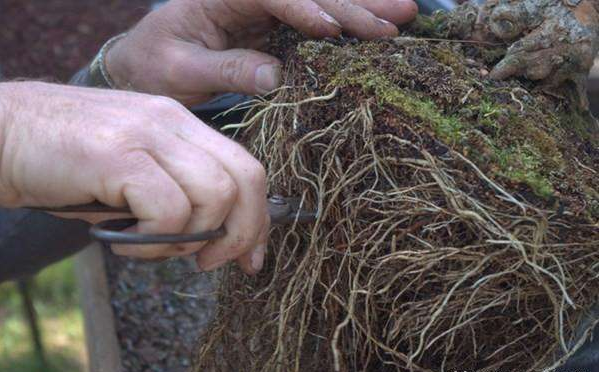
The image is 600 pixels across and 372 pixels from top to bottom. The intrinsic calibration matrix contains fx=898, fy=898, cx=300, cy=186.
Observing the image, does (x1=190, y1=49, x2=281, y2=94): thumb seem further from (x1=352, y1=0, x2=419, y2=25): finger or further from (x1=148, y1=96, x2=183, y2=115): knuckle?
(x1=148, y1=96, x2=183, y2=115): knuckle

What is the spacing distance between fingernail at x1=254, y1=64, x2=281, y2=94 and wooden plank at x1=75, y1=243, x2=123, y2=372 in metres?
0.77

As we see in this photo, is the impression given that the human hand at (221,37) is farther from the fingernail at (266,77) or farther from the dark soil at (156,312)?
the dark soil at (156,312)

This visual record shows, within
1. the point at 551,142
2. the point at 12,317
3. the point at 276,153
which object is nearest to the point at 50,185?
the point at 276,153

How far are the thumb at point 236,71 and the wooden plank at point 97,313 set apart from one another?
2.19 feet

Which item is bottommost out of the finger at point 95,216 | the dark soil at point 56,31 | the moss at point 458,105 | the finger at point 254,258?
the dark soil at point 56,31

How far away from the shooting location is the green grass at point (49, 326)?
90.4 inches

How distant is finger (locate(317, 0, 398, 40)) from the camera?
1.14m

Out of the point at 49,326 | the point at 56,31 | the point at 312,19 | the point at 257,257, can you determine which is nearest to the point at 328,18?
the point at 312,19

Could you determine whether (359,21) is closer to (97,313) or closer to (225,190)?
(225,190)

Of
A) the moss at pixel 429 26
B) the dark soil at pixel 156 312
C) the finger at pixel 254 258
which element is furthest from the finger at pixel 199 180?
the dark soil at pixel 156 312

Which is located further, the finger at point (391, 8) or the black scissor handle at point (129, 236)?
the finger at point (391, 8)

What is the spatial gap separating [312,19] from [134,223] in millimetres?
390

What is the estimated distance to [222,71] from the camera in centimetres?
131

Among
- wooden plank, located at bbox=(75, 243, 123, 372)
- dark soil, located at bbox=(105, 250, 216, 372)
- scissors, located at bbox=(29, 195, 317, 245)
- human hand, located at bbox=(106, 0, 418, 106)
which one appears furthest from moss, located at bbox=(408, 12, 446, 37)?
wooden plank, located at bbox=(75, 243, 123, 372)
